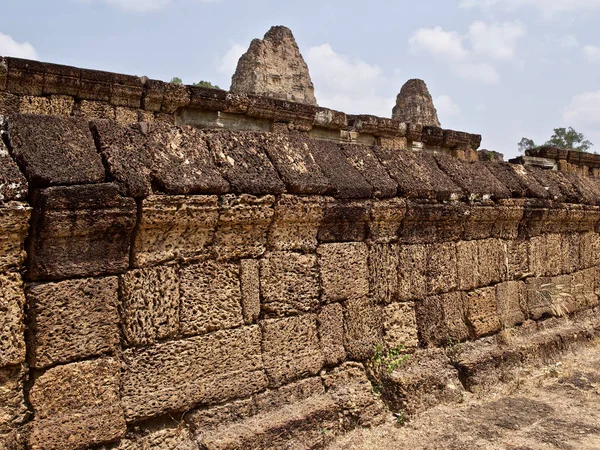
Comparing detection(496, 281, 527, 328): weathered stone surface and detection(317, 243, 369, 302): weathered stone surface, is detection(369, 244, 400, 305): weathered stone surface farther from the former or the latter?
detection(496, 281, 527, 328): weathered stone surface

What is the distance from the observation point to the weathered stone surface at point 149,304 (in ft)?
9.13

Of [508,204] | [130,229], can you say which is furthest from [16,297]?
[508,204]

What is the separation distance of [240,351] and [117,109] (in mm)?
4185

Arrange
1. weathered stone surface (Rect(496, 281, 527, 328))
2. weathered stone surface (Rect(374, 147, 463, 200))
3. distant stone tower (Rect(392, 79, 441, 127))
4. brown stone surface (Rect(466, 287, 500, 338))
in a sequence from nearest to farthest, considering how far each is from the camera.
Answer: weathered stone surface (Rect(374, 147, 463, 200)) → brown stone surface (Rect(466, 287, 500, 338)) → weathered stone surface (Rect(496, 281, 527, 328)) → distant stone tower (Rect(392, 79, 441, 127))

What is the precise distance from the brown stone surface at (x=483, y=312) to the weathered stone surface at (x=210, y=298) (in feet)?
7.65

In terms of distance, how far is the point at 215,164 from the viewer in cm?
315

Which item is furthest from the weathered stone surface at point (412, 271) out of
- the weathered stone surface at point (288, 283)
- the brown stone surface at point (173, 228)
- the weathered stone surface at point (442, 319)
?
the brown stone surface at point (173, 228)

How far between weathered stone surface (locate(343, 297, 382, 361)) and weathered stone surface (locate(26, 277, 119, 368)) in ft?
5.36

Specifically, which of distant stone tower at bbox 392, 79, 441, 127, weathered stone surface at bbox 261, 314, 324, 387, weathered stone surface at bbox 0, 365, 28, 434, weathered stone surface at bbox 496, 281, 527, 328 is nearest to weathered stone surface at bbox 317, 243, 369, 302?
weathered stone surface at bbox 261, 314, 324, 387

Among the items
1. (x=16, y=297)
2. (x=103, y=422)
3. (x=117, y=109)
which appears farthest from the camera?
(x=117, y=109)

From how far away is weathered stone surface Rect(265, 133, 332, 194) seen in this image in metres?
3.36

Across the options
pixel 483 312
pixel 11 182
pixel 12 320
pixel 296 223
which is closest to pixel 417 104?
pixel 483 312

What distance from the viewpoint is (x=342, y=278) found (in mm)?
3707

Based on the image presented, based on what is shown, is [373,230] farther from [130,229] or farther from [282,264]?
[130,229]
